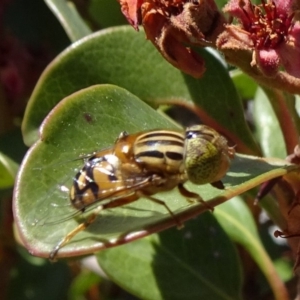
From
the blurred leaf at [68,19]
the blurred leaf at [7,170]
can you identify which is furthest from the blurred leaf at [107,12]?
the blurred leaf at [7,170]

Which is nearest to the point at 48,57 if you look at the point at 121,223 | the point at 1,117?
the point at 1,117

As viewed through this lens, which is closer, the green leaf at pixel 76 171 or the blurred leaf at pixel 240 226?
the green leaf at pixel 76 171

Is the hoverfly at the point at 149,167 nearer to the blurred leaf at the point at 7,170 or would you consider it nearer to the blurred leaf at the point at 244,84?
the blurred leaf at the point at 7,170

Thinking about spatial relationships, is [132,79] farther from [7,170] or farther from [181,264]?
[181,264]

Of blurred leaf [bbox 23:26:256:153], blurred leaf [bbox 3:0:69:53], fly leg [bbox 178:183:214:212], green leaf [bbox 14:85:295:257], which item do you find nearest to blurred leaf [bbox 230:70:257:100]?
blurred leaf [bbox 23:26:256:153]

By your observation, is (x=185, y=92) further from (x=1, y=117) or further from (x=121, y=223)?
(x=1, y=117)
